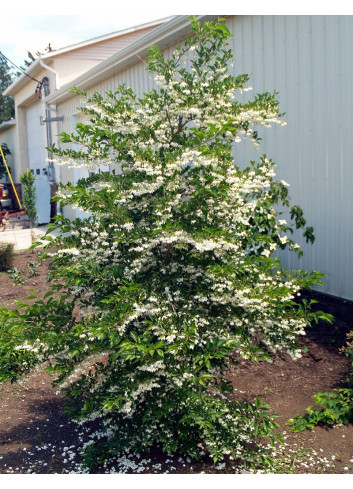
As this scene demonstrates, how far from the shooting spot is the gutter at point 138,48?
289 inches

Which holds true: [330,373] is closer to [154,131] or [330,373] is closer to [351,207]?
[351,207]

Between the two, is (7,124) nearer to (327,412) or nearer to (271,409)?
(271,409)

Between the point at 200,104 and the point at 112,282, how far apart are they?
4.34ft

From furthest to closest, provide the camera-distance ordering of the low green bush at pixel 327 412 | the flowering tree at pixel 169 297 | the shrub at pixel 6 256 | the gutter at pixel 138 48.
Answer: the shrub at pixel 6 256
the gutter at pixel 138 48
the low green bush at pixel 327 412
the flowering tree at pixel 169 297

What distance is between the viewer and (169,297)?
2986mm

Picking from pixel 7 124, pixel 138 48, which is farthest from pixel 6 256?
pixel 7 124

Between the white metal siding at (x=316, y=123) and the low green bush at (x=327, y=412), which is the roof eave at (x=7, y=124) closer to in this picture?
the white metal siding at (x=316, y=123)

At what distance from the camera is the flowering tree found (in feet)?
9.40

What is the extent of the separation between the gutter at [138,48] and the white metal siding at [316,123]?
4.02 feet

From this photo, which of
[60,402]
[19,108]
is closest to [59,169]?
[19,108]

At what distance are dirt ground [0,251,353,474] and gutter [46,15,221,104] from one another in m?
3.13

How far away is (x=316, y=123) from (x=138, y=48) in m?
4.62

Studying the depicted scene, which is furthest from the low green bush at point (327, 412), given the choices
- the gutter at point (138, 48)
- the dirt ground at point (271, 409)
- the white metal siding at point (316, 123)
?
the gutter at point (138, 48)

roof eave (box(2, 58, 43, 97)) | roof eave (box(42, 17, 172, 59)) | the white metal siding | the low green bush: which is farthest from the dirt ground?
roof eave (box(2, 58, 43, 97))
